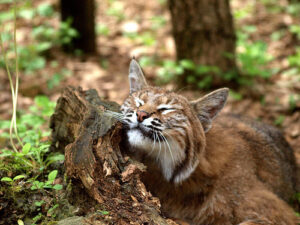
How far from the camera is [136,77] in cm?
492

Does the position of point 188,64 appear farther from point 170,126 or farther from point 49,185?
point 49,185

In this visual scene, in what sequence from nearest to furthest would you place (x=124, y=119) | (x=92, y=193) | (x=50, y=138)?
(x=92, y=193) → (x=124, y=119) → (x=50, y=138)

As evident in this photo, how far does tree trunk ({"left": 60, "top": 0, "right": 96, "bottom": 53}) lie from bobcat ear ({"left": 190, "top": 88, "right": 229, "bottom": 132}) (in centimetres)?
679

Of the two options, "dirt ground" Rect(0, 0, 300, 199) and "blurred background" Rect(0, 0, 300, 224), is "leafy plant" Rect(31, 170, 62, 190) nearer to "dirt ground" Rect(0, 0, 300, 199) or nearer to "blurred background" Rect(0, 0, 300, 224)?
"blurred background" Rect(0, 0, 300, 224)

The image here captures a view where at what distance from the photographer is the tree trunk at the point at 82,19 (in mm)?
10211

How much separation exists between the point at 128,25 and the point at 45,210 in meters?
10.00

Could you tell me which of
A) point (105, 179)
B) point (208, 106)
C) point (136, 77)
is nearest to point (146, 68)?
point (136, 77)

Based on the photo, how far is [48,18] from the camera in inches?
500

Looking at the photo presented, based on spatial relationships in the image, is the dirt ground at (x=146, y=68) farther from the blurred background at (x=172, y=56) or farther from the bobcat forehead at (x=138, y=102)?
the bobcat forehead at (x=138, y=102)

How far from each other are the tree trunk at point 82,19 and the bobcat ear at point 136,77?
19.5 feet

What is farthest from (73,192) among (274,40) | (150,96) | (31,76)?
(274,40)

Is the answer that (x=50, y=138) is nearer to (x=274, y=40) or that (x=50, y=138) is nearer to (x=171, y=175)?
(x=171, y=175)

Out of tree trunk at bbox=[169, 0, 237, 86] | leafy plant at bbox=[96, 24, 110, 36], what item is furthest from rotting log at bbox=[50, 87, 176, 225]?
leafy plant at bbox=[96, 24, 110, 36]

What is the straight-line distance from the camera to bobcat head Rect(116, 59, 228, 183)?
157 inches
